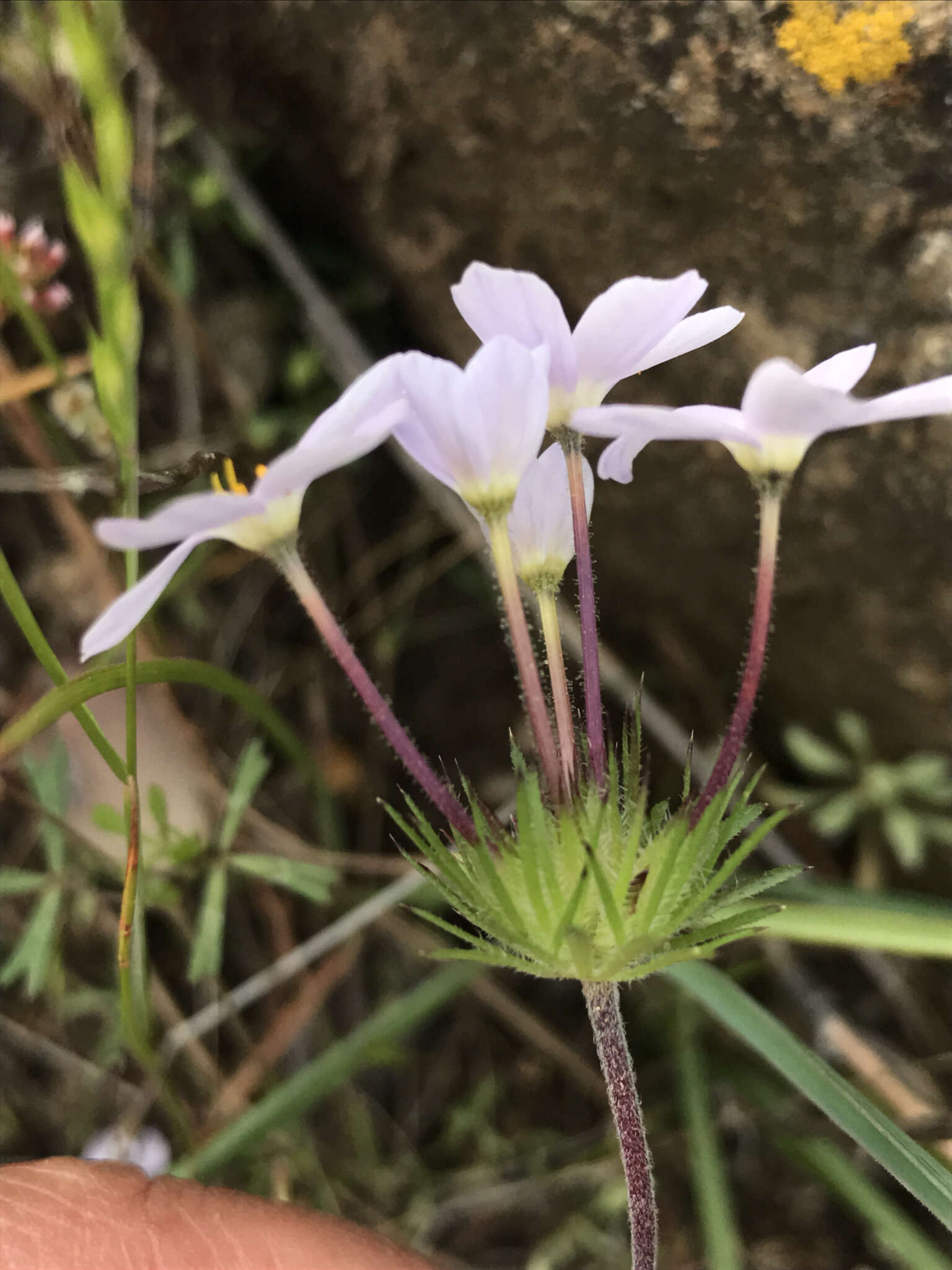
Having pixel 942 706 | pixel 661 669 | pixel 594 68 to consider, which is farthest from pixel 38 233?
pixel 942 706

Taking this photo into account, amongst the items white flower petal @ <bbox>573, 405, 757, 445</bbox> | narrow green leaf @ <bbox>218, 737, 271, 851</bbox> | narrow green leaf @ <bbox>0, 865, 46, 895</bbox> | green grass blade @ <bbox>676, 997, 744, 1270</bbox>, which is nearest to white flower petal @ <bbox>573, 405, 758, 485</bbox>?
white flower petal @ <bbox>573, 405, 757, 445</bbox>

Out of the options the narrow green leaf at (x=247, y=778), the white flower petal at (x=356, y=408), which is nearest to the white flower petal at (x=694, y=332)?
the white flower petal at (x=356, y=408)

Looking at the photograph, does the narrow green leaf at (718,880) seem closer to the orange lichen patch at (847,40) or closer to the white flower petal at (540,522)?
the white flower petal at (540,522)

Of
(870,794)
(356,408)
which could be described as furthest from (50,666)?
(870,794)

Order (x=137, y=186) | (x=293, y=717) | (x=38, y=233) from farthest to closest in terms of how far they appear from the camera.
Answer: (x=293, y=717) < (x=137, y=186) < (x=38, y=233)

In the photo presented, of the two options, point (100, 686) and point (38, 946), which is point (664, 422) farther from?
point (38, 946)

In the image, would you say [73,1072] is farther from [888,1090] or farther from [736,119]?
[736,119]
